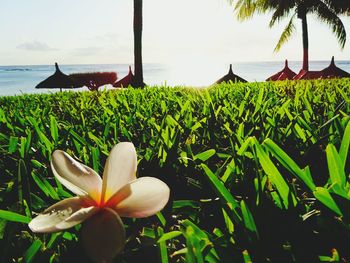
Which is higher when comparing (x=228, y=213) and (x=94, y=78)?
(x=228, y=213)

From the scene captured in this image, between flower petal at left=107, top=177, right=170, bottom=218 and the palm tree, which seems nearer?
flower petal at left=107, top=177, right=170, bottom=218

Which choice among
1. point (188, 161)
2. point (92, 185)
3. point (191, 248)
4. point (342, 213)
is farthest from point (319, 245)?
point (188, 161)

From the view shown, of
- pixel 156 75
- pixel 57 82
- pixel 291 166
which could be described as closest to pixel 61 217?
pixel 291 166

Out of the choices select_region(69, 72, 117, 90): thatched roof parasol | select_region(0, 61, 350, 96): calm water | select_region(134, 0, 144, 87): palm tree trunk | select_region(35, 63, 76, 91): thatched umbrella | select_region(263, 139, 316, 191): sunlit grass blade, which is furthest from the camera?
select_region(0, 61, 350, 96): calm water

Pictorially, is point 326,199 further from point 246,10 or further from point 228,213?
point 246,10

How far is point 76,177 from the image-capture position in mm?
412

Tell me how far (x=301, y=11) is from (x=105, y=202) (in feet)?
74.2

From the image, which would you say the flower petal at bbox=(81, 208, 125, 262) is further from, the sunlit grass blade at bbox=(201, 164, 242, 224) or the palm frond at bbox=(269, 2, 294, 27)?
the palm frond at bbox=(269, 2, 294, 27)

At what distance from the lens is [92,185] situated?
0.40 metres

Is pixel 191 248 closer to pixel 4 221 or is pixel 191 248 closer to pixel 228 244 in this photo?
pixel 228 244

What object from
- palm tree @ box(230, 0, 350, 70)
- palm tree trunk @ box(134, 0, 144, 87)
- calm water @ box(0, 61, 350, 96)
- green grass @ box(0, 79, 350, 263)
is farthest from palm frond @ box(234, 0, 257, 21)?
green grass @ box(0, 79, 350, 263)

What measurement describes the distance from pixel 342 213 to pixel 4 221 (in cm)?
47

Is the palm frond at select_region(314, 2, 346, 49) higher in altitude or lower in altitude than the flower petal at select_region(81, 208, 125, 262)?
higher

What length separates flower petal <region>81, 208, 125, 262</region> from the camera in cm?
36
